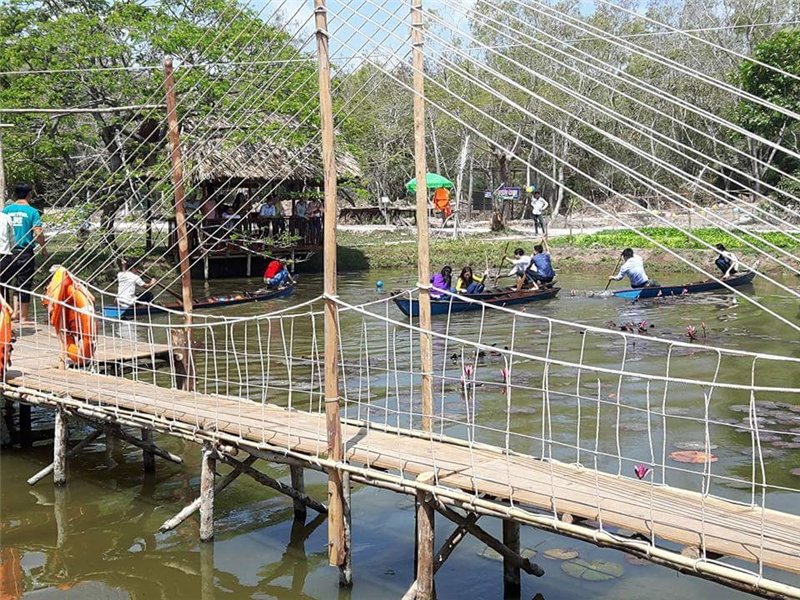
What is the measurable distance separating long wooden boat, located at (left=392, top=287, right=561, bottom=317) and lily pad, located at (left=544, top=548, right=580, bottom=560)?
968cm

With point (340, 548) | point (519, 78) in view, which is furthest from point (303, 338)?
point (519, 78)

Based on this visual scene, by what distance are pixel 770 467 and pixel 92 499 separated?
265 inches

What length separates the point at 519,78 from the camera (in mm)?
33312

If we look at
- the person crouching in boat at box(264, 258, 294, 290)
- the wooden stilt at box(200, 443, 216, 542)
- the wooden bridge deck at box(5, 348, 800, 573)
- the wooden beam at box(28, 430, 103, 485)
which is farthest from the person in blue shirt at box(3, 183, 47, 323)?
the person crouching in boat at box(264, 258, 294, 290)

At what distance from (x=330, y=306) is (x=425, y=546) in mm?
1768

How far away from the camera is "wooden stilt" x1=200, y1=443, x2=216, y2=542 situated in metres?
7.54

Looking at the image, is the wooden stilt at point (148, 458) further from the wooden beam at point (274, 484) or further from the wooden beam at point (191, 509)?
the wooden beam at point (274, 484)

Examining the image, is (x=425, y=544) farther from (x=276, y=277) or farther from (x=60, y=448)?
(x=276, y=277)

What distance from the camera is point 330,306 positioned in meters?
6.46

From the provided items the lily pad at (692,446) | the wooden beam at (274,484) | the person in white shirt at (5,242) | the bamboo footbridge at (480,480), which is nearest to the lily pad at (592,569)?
the bamboo footbridge at (480,480)

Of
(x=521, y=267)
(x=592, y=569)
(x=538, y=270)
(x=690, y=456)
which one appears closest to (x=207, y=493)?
(x=592, y=569)

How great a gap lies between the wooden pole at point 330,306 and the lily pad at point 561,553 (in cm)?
171

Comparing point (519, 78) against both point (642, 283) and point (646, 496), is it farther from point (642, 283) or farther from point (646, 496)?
point (646, 496)

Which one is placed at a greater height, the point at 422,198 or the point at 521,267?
the point at 422,198
